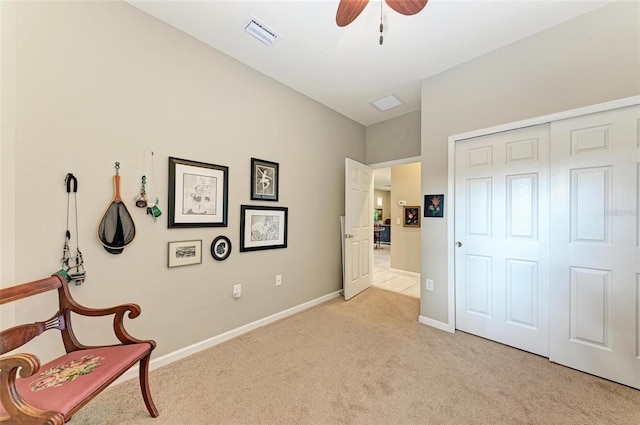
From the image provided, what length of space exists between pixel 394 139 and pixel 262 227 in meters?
2.60

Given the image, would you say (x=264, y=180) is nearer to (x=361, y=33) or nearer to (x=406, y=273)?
(x=361, y=33)

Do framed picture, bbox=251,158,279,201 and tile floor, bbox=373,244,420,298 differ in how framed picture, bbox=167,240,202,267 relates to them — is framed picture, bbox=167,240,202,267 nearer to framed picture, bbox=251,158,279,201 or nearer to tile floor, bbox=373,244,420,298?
framed picture, bbox=251,158,279,201

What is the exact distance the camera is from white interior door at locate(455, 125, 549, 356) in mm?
2121

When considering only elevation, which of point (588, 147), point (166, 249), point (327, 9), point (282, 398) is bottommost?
point (282, 398)

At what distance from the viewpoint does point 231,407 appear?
1.54 meters

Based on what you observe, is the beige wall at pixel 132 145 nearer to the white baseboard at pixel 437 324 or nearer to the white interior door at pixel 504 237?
the white baseboard at pixel 437 324

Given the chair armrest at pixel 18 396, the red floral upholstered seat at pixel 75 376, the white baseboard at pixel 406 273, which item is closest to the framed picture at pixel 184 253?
the red floral upholstered seat at pixel 75 376

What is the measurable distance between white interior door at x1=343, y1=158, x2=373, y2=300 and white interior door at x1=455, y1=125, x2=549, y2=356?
4.66 feet

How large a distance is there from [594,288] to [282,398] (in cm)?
255

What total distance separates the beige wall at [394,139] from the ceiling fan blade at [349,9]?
2328 mm

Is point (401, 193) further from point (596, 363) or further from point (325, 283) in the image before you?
point (596, 363)

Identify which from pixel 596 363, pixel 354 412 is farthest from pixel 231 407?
pixel 596 363

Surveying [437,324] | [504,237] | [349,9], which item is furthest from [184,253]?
[504,237]

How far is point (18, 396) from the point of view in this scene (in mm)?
938
